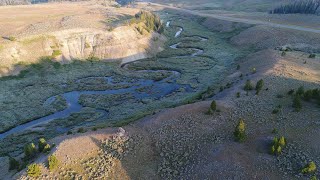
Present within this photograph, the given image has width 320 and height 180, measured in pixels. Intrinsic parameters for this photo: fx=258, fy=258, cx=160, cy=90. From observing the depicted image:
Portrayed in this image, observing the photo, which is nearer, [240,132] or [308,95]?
[240,132]

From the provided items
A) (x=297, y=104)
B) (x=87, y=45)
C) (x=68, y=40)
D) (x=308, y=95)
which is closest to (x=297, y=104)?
(x=297, y=104)

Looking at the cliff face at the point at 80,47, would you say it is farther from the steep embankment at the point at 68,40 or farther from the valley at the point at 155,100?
the valley at the point at 155,100

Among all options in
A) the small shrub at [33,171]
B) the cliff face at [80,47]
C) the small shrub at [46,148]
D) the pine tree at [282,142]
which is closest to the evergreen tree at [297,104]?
the pine tree at [282,142]

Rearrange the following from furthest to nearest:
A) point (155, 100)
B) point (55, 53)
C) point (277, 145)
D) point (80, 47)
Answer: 1. point (80, 47)
2. point (55, 53)
3. point (155, 100)
4. point (277, 145)

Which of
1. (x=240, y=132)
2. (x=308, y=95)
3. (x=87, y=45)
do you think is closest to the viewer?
(x=240, y=132)

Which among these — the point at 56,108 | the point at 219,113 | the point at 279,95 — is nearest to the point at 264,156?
the point at 219,113

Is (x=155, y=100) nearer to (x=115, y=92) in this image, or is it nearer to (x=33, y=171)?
(x=115, y=92)
